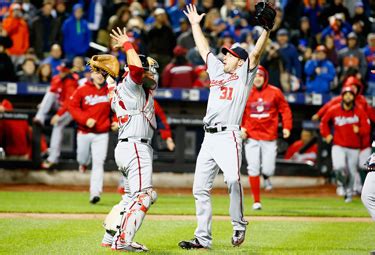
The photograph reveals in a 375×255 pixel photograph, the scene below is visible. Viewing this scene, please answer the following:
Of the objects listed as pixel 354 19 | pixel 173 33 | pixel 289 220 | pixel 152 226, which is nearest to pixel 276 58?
pixel 173 33

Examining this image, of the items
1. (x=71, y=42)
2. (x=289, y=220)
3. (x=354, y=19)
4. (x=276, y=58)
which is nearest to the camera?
(x=289, y=220)

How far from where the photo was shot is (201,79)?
19500 millimetres

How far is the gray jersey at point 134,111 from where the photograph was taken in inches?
368

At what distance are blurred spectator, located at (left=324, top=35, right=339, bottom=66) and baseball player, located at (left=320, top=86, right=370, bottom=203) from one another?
166 inches

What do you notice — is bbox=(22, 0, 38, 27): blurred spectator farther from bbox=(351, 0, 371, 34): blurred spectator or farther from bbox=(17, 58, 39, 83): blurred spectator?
bbox=(351, 0, 371, 34): blurred spectator

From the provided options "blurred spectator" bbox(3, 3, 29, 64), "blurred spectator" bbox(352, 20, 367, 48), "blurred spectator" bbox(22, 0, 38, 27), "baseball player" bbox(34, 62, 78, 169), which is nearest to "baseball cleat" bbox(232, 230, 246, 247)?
"baseball player" bbox(34, 62, 78, 169)

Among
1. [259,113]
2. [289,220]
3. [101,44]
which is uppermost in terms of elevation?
[101,44]

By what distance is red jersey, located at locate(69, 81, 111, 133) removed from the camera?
48.6 ft

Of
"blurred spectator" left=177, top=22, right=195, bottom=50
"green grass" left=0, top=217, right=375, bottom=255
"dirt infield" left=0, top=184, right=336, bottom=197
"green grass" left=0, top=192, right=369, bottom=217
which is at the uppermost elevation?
"blurred spectator" left=177, top=22, right=195, bottom=50

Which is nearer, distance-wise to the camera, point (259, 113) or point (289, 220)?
point (289, 220)

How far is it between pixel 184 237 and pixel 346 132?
683cm

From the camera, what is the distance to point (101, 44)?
2088 cm

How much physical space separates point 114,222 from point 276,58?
35.0 ft

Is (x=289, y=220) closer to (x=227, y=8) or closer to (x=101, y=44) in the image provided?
(x=101, y=44)
